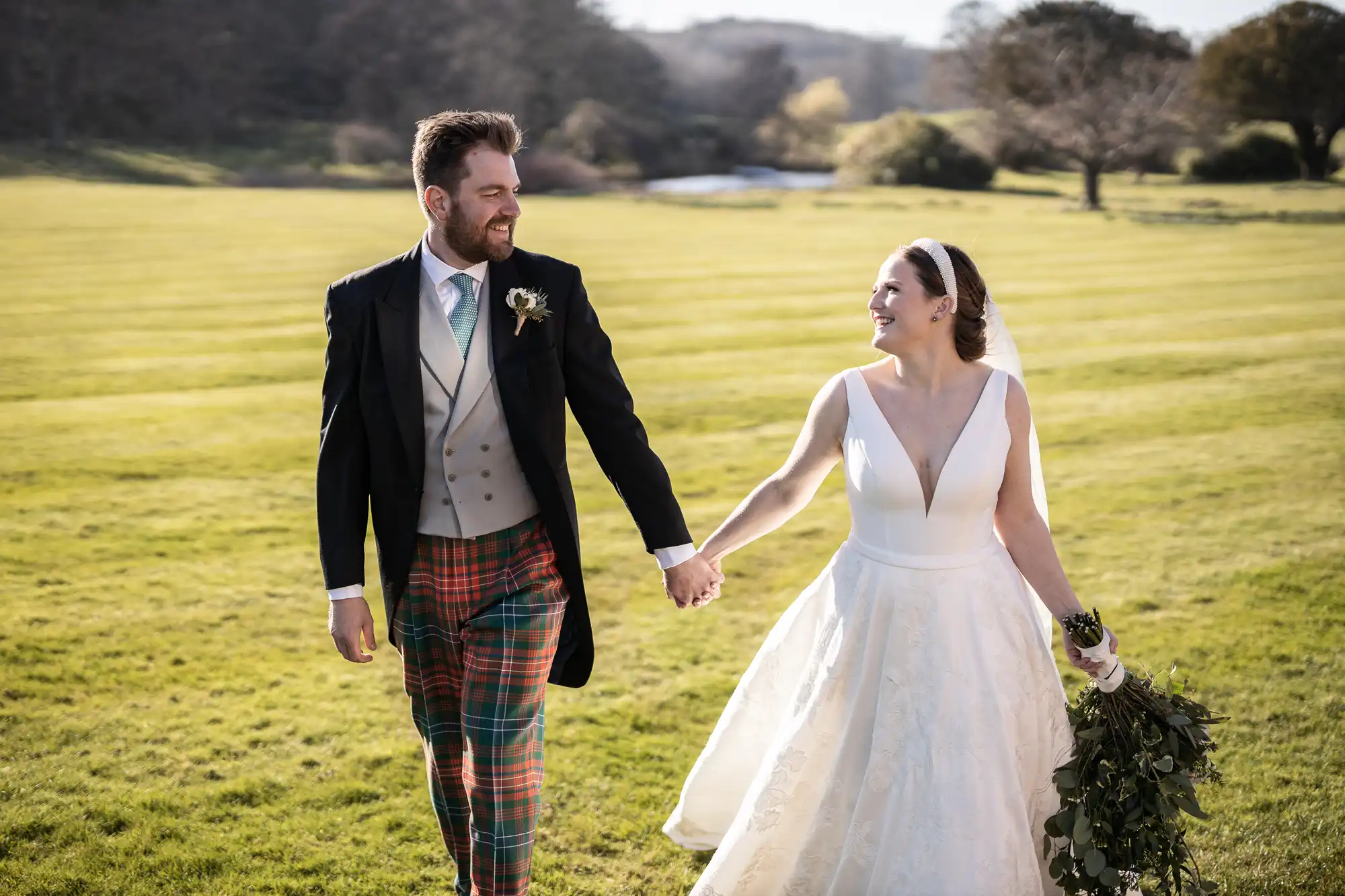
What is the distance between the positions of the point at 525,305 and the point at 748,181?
56.4m

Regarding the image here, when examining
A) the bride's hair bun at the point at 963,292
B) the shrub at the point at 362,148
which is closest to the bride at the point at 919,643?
the bride's hair bun at the point at 963,292

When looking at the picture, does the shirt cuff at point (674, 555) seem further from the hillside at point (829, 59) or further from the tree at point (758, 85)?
the hillside at point (829, 59)

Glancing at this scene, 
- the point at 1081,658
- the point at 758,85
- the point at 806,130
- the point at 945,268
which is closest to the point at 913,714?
the point at 1081,658

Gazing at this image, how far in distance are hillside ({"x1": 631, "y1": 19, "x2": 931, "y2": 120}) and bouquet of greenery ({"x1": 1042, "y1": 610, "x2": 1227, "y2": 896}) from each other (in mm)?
87006

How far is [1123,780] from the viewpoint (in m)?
3.28

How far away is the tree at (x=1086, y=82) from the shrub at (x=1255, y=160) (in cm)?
297

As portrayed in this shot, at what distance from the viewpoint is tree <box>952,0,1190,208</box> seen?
122 feet

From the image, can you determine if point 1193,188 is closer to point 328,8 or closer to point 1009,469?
point 1009,469

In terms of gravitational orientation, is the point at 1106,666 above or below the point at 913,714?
above

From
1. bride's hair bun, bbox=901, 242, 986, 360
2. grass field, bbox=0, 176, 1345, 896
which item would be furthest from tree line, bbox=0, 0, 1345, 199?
bride's hair bun, bbox=901, 242, 986, 360

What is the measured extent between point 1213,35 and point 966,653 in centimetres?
4709

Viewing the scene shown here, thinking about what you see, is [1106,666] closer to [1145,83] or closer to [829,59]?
[1145,83]

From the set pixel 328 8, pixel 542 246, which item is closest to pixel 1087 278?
pixel 542 246

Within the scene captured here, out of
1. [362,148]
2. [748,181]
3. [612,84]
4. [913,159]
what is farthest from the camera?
[612,84]
